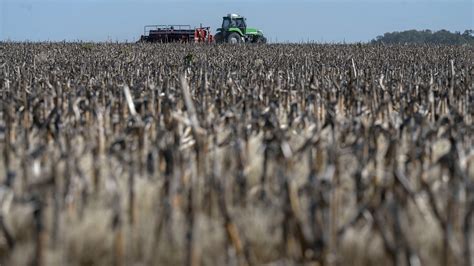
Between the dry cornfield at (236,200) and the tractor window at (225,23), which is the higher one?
the tractor window at (225,23)

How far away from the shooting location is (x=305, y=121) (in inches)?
163

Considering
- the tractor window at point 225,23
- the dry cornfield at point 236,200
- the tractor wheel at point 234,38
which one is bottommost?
the dry cornfield at point 236,200

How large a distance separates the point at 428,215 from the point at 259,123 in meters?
1.59

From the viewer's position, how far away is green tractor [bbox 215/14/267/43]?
89.8ft

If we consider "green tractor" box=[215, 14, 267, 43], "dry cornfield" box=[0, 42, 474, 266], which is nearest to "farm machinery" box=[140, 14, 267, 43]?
"green tractor" box=[215, 14, 267, 43]

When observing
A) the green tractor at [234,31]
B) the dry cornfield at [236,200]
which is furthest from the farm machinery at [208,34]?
the dry cornfield at [236,200]

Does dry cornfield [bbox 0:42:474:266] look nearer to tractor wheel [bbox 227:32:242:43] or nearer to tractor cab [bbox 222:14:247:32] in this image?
tractor wheel [bbox 227:32:242:43]

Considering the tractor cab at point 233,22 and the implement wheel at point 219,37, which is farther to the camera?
the tractor cab at point 233,22

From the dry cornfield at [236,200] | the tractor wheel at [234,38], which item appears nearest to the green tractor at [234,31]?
the tractor wheel at [234,38]

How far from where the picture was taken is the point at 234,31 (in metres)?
27.4

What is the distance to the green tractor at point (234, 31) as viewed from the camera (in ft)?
89.8

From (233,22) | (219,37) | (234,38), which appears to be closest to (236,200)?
(234,38)


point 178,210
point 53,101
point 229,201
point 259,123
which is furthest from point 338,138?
point 53,101

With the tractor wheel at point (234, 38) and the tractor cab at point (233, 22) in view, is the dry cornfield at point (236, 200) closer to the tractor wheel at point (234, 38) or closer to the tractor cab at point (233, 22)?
the tractor wheel at point (234, 38)
